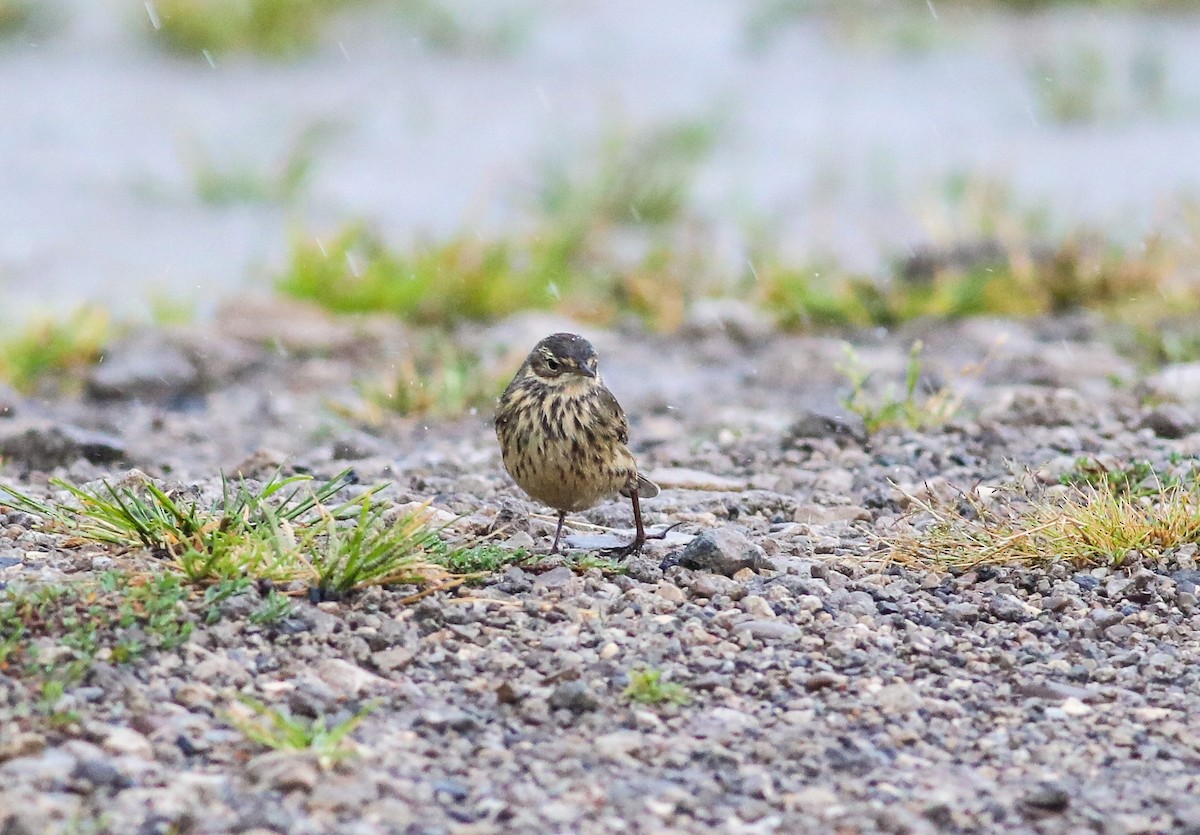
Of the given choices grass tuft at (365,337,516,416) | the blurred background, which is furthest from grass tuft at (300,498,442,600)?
the blurred background

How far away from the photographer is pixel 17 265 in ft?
37.7

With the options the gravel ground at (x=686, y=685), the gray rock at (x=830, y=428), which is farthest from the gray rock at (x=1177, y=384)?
the gray rock at (x=830, y=428)

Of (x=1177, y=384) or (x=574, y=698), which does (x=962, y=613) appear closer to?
(x=574, y=698)

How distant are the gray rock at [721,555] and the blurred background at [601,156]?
16.1 ft

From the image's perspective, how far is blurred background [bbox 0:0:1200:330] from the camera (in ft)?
33.7

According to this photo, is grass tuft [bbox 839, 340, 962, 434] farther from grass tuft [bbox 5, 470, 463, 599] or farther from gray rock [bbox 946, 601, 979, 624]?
grass tuft [bbox 5, 470, 463, 599]

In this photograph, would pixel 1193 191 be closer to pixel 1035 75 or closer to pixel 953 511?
pixel 1035 75

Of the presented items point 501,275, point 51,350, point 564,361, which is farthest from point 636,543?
point 501,275

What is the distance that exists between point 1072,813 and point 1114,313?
640cm

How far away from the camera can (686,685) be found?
14.2ft

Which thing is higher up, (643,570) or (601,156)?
(601,156)

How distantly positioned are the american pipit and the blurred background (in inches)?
176

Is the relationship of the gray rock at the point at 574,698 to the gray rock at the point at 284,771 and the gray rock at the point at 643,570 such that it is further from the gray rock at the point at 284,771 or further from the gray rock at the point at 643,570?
the gray rock at the point at 643,570

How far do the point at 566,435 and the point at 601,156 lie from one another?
23.4 feet
